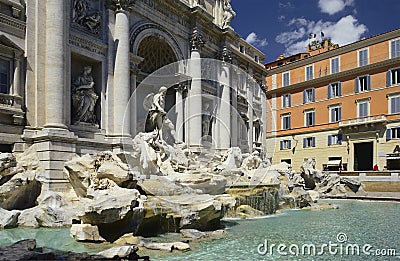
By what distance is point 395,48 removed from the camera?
82.9ft

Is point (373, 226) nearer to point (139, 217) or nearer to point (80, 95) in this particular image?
point (139, 217)

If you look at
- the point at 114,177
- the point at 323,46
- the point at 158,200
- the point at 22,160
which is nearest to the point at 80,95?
the point at 22,160

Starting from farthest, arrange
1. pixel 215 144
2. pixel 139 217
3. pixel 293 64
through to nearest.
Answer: pixel 293 64 < pixel 215 144 < pixel 139 217

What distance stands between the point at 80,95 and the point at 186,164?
4.48m

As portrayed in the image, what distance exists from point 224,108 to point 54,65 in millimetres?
10991

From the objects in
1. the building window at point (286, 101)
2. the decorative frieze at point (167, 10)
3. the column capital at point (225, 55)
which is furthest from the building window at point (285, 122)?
the decorative frieze at point (167, 10)

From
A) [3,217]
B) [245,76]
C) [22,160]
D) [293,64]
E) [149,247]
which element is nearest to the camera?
[149,247]

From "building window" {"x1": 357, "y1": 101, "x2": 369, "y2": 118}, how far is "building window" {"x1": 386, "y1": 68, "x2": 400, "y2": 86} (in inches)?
78.5

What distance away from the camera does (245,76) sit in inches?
927

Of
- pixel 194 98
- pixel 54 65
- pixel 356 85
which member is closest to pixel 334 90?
pixel 356 85

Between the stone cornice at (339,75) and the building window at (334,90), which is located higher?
the stone cornice at (339,75)

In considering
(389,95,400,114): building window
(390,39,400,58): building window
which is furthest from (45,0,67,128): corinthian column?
(390,39,400,58): building window

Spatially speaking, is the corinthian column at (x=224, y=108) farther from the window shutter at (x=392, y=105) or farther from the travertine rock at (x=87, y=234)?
the travertine rock at (x=87, y=234)

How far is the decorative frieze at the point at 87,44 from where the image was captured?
11.8 m
